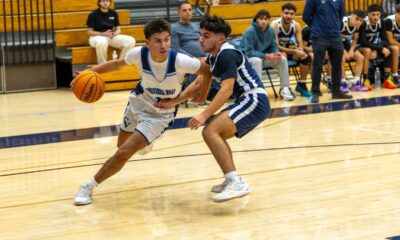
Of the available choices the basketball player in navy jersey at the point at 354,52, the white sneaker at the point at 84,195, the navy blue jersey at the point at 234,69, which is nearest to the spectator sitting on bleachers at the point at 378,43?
the basketball player in navy jersey at the point at 354,52

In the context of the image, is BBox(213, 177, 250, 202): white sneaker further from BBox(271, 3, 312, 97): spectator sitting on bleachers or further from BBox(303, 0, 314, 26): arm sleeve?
BBox(271, 3, 312, 97): spectator sitting on bleachers

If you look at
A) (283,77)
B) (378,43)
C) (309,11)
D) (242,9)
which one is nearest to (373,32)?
(378,43)

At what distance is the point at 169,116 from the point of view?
5738 millimetres

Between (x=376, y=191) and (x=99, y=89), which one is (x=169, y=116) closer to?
(x=99, y=89)

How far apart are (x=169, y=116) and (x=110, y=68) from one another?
56cm

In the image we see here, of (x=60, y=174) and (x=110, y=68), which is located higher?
(x=110, y=68)

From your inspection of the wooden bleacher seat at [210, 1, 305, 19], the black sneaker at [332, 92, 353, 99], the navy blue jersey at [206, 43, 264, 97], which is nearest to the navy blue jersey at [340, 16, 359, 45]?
the black sneaker at [332, 92, 353, 99]

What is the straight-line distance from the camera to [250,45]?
1092 centimetres

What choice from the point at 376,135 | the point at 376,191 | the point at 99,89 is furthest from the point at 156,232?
the point at 376,135

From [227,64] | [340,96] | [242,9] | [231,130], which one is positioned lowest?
[340,96]

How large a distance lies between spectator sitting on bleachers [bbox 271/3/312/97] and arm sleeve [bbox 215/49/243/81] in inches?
239

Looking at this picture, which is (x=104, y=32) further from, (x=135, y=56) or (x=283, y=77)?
(x=135, y=56)

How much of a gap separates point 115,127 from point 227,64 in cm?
386

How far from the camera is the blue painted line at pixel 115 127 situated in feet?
27.1
